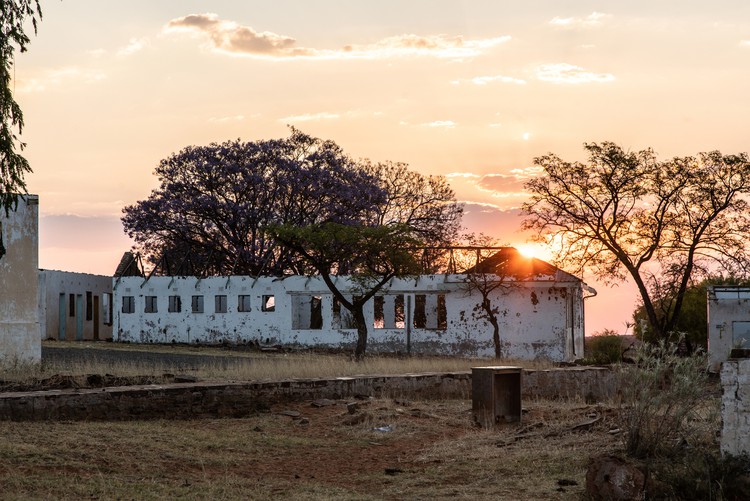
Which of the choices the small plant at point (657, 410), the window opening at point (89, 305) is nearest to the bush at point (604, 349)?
the small plant at point (657, 410)

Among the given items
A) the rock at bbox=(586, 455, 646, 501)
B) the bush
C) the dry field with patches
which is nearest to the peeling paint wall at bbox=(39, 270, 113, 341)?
the bush

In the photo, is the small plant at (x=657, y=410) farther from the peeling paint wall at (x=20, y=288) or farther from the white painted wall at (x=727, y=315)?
the white painted wall at (x=727, y=315)

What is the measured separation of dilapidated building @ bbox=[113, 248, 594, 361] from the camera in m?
38.1

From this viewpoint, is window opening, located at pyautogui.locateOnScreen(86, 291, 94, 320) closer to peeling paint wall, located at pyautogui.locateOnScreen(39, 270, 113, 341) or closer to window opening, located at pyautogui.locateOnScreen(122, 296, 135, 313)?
peeling paint wall, located at pyautogui.locateOnScreen(39, 270, 113, 341)

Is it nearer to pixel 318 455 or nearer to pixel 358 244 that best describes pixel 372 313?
pixel 358 244

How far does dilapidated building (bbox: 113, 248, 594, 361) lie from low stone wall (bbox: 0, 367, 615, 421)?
15.1 m

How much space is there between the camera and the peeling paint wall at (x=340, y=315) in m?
38.2

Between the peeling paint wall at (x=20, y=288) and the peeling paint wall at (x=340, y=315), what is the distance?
16.6 meters

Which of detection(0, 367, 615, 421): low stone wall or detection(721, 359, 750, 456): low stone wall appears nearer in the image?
detection(721, 359, 750, 456): low stone wall

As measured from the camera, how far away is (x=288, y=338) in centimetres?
4134

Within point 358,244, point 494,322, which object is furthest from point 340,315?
point 358,244

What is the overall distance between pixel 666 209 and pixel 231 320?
17.8 meters

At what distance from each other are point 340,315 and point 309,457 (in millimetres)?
27849

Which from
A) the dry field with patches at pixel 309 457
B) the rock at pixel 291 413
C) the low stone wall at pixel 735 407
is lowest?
the dry field with patches at pixel 309 457
